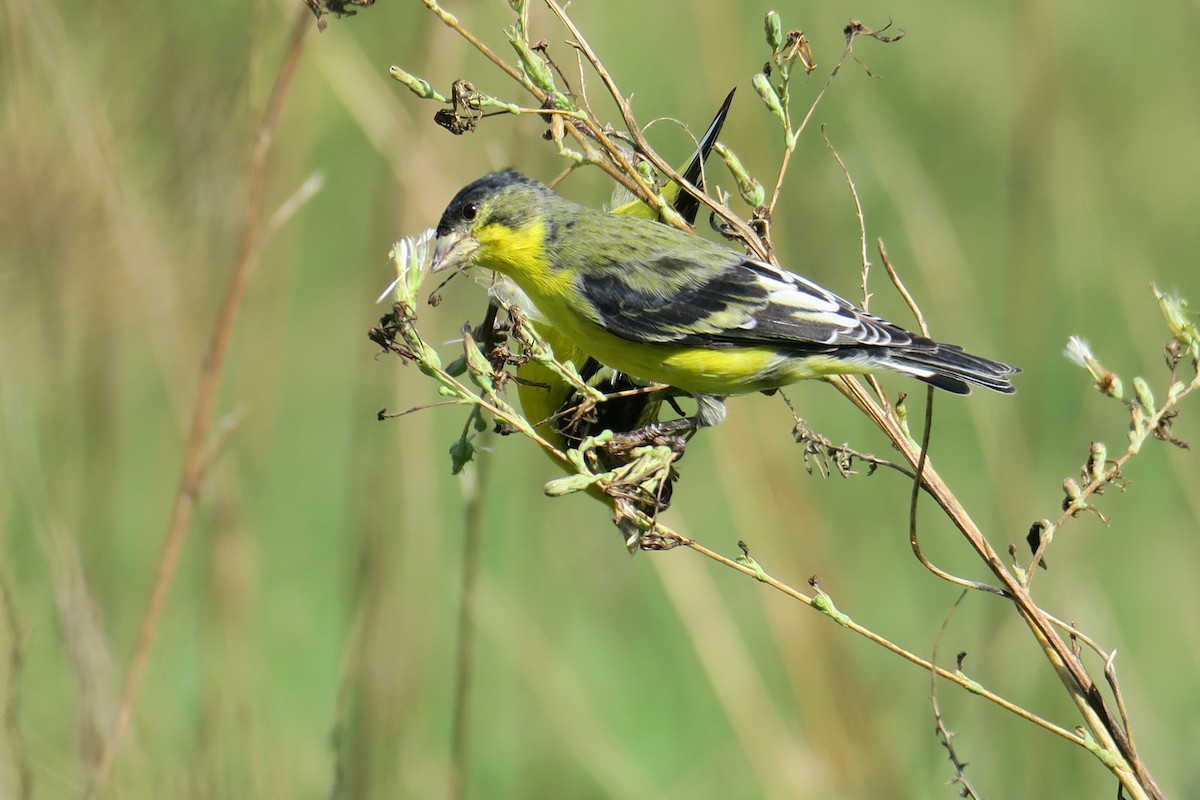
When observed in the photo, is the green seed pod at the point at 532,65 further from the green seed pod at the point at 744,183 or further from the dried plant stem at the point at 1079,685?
the dried plant stem at the point at 1079,685

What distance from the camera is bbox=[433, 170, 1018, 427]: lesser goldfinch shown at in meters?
2.33

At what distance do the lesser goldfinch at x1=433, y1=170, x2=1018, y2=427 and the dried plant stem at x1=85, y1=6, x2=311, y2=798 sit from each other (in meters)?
0.39

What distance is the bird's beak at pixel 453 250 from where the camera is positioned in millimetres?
2578

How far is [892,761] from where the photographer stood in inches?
111

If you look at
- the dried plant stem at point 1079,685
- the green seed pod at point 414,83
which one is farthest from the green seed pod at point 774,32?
the dried plant stem at point 1079,685

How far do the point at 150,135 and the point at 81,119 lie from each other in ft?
3.71

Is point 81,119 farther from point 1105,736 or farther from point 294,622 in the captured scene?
point 294,622

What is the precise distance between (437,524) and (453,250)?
2.56ft

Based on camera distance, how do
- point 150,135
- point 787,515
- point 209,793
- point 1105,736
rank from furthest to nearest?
point 150,135, point 787,515, point 209,793, point 1105,736

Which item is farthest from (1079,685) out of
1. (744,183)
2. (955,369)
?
(955,369)

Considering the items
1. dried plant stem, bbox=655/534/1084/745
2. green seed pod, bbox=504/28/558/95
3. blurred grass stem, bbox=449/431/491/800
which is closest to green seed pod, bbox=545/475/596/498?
dried plant stem, bbox=655/534/1084/745

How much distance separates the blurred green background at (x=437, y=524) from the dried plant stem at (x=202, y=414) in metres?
0.07

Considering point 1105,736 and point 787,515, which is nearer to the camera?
point 1105,736

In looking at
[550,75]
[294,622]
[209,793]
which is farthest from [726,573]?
[550,75]
